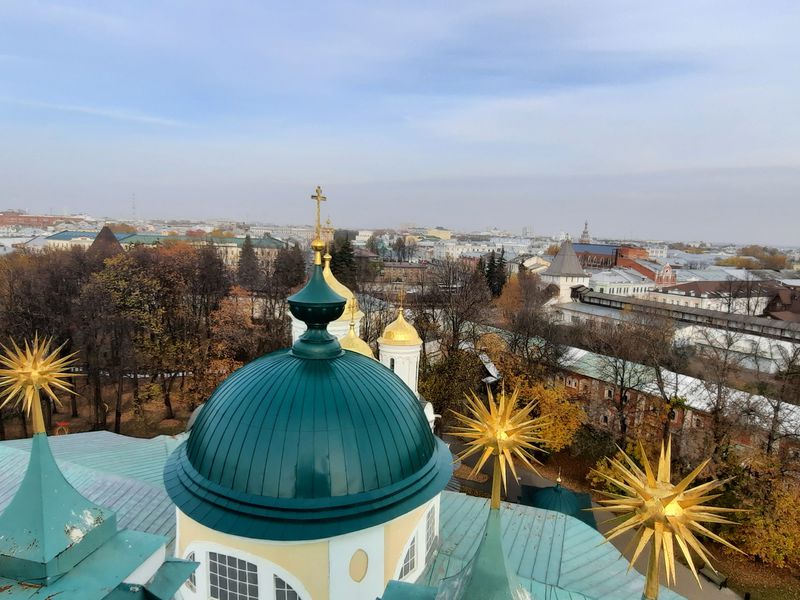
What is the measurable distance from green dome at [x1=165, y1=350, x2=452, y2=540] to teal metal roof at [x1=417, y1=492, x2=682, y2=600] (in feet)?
8.75

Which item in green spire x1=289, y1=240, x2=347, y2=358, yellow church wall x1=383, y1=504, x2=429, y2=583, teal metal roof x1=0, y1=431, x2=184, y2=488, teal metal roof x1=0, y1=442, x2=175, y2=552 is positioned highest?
green spire x1=289, y1=240, x2=347, y2=358

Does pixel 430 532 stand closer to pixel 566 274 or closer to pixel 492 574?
pixel 492 574

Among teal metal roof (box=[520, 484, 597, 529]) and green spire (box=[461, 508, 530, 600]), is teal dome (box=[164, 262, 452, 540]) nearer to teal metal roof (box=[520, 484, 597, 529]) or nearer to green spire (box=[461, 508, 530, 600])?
green spire (box=[461, 508, 530, 600])

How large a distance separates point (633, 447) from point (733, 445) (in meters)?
3.73

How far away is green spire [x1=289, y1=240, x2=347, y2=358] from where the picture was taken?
830cm

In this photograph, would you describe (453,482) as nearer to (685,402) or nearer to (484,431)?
(685,402)

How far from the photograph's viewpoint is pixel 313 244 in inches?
375

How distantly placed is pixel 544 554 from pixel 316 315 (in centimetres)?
752

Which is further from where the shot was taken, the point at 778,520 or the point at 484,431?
the point at 778,520

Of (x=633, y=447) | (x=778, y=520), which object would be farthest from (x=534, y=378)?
(x=778, y=520)

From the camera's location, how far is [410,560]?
849 cm

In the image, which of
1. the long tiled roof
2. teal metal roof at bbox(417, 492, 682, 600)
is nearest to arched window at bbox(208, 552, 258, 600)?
the long tiled roof

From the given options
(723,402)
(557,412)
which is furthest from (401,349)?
(723,402)

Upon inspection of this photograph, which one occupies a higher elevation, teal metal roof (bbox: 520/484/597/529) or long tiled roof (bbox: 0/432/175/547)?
long tiled roof (bbox: 0/432/175/547)
